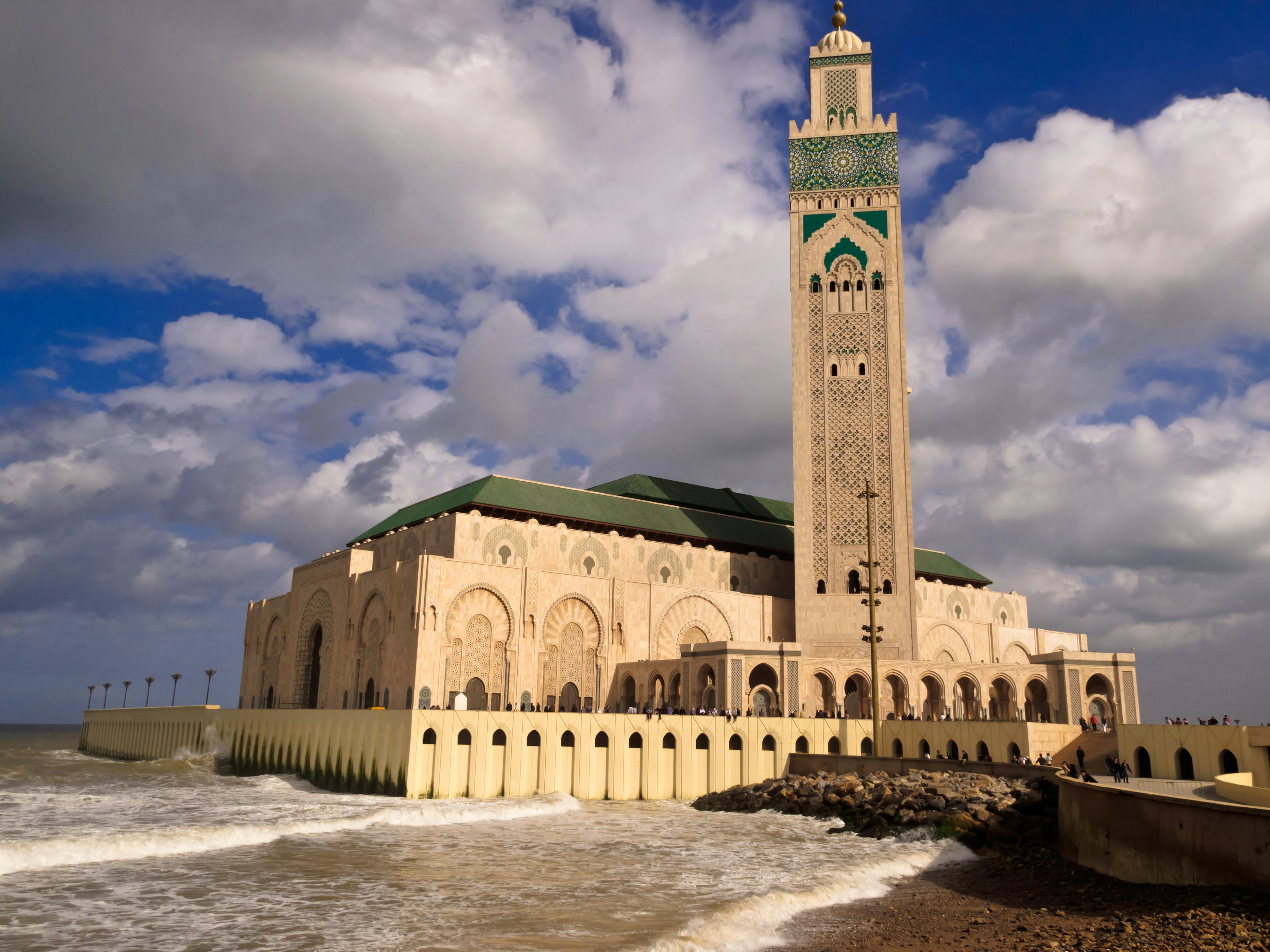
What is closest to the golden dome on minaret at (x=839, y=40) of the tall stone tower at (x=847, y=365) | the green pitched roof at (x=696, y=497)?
the tall stone tower at (x=847, y=365)

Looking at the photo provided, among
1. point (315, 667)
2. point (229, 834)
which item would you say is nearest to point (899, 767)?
point (229, 834)

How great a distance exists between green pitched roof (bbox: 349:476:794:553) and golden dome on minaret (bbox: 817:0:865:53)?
25.3 meters

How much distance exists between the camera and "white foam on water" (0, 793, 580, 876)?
18.7 meters

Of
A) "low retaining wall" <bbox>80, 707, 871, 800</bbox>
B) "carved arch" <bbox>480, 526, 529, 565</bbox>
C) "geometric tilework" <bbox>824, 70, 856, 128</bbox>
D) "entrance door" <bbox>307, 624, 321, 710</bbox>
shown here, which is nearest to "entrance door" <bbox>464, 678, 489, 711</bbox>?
"carved arch" <bbox>480, 526, 529, 565</bbox>

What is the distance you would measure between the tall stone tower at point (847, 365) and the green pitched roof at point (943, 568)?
11944mm

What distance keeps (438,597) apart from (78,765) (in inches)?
974

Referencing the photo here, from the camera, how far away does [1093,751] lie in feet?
96.8

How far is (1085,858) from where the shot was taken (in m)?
17.0

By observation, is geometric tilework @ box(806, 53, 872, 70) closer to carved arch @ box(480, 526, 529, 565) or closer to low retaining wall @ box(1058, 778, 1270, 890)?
carved arch @ box(480, 526, 529, 565)

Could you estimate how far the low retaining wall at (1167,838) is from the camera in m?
12.4

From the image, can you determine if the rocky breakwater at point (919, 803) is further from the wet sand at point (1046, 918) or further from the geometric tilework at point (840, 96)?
the geometric tilework at point (840, 96)

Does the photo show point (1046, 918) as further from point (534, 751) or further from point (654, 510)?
point (654, 510)

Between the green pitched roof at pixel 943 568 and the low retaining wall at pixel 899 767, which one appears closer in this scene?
the low retaining wall at pixel 899 767

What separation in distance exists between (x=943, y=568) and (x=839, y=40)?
1216 inches
